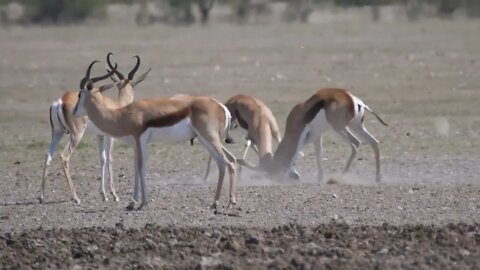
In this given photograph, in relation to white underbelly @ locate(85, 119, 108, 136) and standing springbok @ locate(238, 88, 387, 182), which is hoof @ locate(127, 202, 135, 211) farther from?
standing springbok @ locate(238, 88, 387, 182)

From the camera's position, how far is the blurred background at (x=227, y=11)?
56625mm

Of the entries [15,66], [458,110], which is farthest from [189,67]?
[458,110]

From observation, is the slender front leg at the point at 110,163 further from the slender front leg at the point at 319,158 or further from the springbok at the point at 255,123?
the slender front leg at the point at 319,158

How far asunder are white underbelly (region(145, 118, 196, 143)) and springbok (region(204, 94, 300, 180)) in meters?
2.90

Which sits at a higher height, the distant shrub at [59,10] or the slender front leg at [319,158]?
the slender front leg at [319,158]

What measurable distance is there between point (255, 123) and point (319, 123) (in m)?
0.87

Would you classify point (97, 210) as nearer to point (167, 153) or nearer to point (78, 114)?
point (78, 114)

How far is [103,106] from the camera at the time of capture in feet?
49.1

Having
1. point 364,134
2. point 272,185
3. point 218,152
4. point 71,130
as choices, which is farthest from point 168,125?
point 364,134

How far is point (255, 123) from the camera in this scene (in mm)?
17734

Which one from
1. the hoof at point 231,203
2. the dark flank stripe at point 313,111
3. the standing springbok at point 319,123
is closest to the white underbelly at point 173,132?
→ the hoof at point 231,203

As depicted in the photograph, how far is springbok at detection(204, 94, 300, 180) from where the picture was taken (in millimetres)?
17609

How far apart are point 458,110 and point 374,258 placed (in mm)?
14148

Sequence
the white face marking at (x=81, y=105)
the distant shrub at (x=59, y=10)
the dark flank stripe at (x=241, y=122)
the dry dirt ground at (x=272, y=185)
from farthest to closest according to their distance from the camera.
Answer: the distant shrub at (x=59, y=10) < the dark flank stripe at (x=241, y=122) < the white face marking at (x=81, y=105) < the dry dirt ground at (x=272, y=185)
